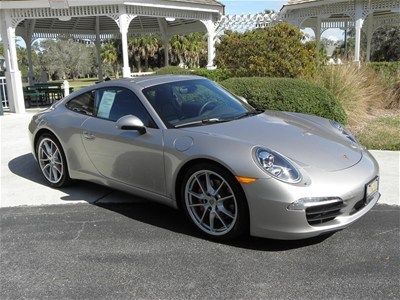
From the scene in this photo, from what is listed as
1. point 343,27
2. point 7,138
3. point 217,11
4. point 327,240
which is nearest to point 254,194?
point 327,240

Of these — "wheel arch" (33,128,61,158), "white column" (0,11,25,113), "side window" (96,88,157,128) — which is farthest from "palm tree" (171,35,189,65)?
"side window" (96,88,157,128)

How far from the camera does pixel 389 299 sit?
2998mm

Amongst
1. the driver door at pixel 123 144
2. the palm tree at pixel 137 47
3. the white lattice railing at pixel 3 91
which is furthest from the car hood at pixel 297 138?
the palm tree at pixel 137 47

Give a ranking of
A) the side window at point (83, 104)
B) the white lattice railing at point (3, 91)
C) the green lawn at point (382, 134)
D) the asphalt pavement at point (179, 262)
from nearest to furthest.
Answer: the asphalt pavement at point (179, 262)
the side window at point (83, 104)
the green lawn at point (382, 134)
the white lattice railing at point (3, 91)

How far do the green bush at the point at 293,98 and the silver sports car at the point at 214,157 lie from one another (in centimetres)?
328

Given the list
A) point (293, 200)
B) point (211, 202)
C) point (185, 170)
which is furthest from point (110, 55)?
point (293, 200)

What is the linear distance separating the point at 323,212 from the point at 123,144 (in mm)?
2108

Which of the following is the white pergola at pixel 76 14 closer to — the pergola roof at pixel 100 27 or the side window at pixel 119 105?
the pergola roof at pixel 100 27

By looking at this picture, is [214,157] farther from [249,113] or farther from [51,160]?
[51,160]

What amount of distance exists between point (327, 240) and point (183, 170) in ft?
4.67

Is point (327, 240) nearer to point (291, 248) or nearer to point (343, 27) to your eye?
point (291, 248)

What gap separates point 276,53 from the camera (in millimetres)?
10562

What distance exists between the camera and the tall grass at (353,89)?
994 cm

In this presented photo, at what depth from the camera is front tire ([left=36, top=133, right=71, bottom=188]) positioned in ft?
18.0
